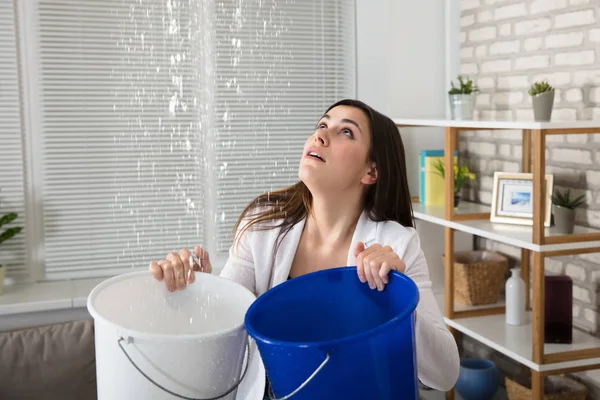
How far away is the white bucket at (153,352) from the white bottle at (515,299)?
1591 millimetres

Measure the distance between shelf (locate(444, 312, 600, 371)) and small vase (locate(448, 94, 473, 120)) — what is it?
2.77ft

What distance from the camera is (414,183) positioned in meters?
3.52

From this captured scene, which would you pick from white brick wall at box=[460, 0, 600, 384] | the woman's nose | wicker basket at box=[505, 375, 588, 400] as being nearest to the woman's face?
the woman's nose

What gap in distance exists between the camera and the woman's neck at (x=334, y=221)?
194 centimetres

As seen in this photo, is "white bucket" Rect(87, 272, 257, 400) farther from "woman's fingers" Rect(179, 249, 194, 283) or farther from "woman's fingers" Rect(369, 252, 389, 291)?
"woman's fingers" Rect(369, 252, 389, 291)

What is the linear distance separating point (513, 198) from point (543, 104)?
1.46 feet

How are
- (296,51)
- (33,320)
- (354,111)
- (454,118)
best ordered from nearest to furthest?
1. (354,111)
2. (33,320)
3. (454,118)
4. (296,51)

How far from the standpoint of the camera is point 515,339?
269 cm

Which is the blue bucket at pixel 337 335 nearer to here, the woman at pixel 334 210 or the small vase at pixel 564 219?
the woman at pixel 334 210

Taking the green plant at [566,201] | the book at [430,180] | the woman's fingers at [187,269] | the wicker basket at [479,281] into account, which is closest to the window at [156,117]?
the book at [430,180]

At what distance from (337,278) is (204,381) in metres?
0.33

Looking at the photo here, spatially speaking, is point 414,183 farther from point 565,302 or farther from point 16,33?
point 16,33

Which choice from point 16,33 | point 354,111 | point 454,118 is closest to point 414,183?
point 454,118

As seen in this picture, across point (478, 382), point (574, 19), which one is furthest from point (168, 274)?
point (574, 19)
